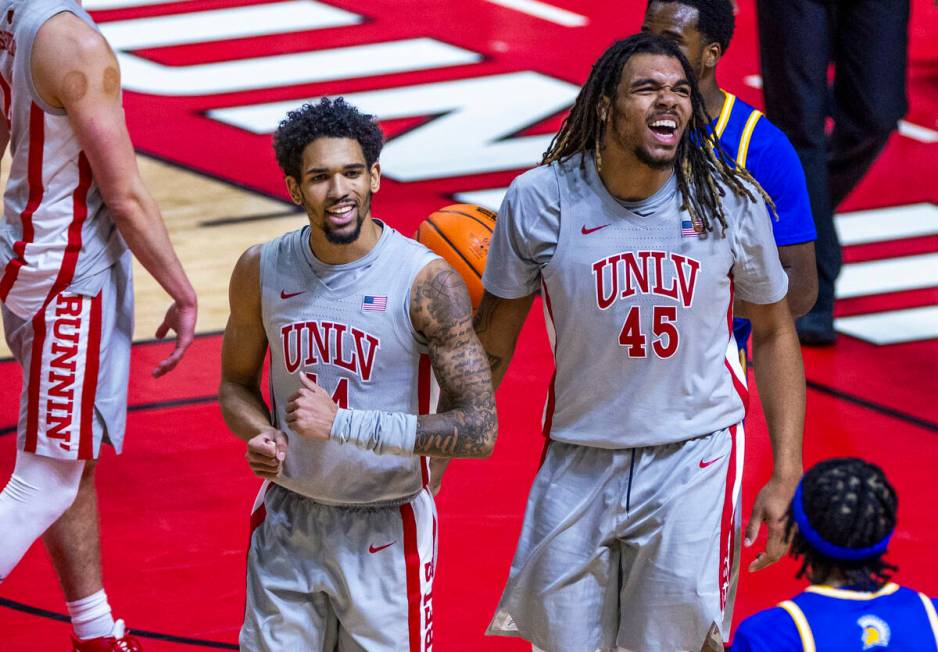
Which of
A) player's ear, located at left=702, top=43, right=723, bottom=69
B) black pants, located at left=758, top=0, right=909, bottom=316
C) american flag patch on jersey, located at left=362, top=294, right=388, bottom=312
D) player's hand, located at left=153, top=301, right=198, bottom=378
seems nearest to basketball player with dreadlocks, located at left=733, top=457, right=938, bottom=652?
american flag patch on jersey, located at left=362, top=294, right=388, bottom=312

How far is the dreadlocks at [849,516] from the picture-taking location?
306cm

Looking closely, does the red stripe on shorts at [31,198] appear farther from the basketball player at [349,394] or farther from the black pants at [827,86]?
the black pants at [827,86]

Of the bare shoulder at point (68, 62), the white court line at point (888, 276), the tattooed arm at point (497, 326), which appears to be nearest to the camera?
the tattooed arm at point (497, 326)

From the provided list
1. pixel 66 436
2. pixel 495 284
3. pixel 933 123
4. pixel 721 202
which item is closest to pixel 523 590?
pixel 495 284

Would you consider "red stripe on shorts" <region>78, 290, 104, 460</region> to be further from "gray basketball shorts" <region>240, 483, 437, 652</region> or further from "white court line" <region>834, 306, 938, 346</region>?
"white court line" <region>834, 306, 938, 346</region>

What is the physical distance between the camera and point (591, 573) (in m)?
4.15

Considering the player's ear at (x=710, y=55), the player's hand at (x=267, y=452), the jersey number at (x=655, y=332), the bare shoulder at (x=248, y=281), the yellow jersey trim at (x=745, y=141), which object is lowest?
the player's hand at (x=267, y=452)

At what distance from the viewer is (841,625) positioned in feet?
9.91

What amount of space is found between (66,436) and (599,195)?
1687 mm

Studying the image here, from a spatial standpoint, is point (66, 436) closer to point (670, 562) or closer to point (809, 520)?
point (670, 562)

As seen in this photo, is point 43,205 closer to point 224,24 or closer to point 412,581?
point 412,581

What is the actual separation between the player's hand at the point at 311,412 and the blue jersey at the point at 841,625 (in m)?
1.09

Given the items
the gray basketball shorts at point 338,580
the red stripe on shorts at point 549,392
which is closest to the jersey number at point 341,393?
the gray basketball shorts at point 338,580

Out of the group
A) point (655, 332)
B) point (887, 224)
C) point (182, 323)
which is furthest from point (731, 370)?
point (887, 224)
